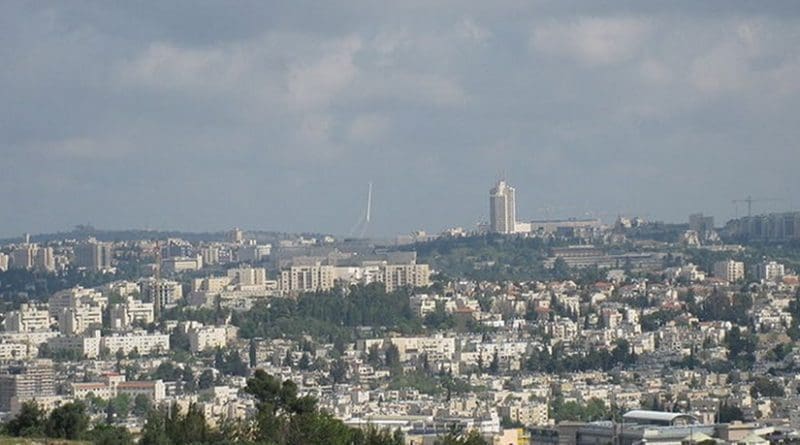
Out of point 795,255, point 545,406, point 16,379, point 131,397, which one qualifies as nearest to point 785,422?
point 545,406

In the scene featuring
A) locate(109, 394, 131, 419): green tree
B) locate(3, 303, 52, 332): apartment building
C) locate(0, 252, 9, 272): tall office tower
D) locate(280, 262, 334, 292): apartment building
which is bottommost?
locate(109, 394, 131, 419): green tree

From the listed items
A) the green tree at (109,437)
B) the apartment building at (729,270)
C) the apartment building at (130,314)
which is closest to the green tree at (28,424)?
the green tree at (109,437)

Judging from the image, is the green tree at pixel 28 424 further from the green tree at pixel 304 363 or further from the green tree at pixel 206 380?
the green tree at pixel 304 363

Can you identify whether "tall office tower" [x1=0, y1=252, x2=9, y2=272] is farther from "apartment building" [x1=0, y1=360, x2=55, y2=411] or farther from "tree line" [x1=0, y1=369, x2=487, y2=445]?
"tree line" [x1=0, y1=369, x2=487, y2=445]

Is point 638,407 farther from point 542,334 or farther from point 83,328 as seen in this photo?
point 83,328

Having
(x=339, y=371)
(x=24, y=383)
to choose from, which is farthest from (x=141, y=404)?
(x=339, y=371)

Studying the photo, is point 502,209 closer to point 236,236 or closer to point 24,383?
point 236,236

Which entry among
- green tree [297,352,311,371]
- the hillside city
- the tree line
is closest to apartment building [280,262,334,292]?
the hillside city
